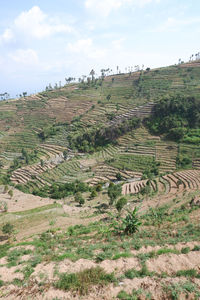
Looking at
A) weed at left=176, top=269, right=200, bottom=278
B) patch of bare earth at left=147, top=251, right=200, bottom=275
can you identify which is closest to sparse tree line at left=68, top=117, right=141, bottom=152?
patch of bare earth at left=147, top=251, right=200, bottom=275

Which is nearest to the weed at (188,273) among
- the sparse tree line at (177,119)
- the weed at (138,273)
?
the weed at (138,273)

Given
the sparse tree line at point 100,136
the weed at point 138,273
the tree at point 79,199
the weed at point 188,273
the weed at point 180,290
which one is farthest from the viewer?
the sparse tree line at point 100,136

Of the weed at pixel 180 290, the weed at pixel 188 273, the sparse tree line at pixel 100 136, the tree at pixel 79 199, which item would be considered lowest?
the tree at pixel 79 199

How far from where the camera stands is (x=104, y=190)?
38500 mm

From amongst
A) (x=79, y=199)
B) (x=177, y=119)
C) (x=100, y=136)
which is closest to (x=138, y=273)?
(x=79, y=199)

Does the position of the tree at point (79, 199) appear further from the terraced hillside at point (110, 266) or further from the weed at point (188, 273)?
the weed at point (188, 273)

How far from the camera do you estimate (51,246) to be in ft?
39.6

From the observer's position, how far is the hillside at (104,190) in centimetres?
789

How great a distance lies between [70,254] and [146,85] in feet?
291

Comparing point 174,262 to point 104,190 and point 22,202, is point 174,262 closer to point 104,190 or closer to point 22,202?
point 104,190

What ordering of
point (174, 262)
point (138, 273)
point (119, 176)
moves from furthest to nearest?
point (119, 176) → point (174, 262) → point (138, 273)

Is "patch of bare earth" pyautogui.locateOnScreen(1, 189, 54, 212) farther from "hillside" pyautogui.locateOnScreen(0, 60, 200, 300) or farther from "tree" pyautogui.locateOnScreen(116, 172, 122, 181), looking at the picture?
"tree" pyautogui.locateOnScreen(116, 172, 122, 181)

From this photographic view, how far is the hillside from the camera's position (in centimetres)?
789

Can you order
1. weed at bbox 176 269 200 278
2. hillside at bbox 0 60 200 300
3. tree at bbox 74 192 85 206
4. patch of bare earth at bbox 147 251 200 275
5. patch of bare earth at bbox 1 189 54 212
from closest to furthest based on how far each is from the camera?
weed at bbox 176 269 200 278
hillside at bbox 0 60 200 300
patch of bare earth at bbox 147 251 200 275
tree at bbox 74 192 85 206
patch of bare earth at bbox 1 189 54 212
